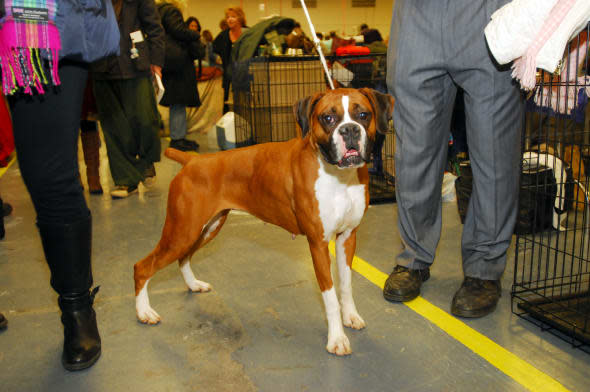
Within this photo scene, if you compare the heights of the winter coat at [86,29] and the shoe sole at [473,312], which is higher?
the winter coat at [86,29]

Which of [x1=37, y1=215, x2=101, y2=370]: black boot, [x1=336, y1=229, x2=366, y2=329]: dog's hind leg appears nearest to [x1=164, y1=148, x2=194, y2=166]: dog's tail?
[x1=37, y1=215, x2=101, y2=370]: black boot

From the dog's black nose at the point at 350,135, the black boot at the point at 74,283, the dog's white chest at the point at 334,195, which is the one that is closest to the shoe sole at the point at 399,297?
the dog's white chest at the point at 334,195

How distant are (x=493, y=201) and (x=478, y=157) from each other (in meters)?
0.24

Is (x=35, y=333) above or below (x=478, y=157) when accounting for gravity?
below

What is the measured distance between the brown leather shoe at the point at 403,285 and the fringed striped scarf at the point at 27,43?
1914 millimetres

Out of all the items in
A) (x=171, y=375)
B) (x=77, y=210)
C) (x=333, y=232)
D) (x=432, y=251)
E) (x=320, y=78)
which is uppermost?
(x=320, y=78)

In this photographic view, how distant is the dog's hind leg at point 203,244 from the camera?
2.83 metres

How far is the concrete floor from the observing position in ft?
6.80

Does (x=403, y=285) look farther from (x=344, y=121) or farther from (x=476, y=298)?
(x=344, y=121)

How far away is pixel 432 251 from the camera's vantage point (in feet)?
9.44

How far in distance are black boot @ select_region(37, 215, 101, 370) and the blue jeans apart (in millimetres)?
5726

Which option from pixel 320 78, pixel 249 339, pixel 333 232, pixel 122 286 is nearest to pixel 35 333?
pixel 122 286

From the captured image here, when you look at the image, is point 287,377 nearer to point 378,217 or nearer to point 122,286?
point 122,286

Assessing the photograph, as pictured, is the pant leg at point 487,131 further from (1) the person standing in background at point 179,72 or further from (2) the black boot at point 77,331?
(1) the person standing in background at point 179,72
